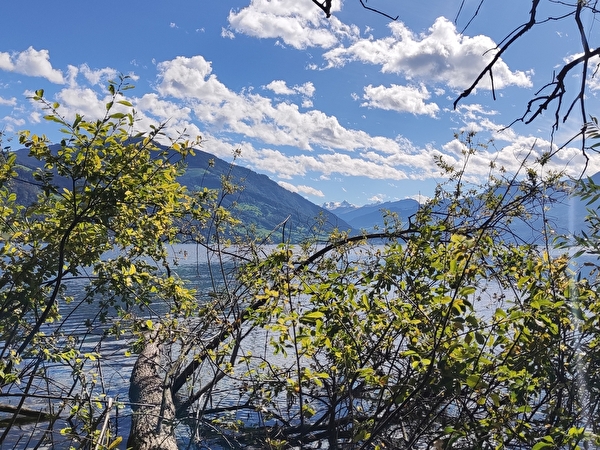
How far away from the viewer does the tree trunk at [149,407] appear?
8477 mm

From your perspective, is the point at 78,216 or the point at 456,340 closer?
the point at 456,340

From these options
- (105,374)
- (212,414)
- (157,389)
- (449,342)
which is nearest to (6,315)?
(449,342)

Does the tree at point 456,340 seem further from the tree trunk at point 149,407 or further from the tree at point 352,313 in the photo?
the tree trunk at point 149,407

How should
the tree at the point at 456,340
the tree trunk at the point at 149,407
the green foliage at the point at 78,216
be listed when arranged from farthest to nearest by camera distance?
the tree trunk at the point at 149,407 → the green foliage at the point at 78,216 → the tree at the point at 456,340

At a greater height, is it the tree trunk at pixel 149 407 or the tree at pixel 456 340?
the tree at pixel 456 340

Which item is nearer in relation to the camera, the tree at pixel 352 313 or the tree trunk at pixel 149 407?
the tree at pixel 352 313

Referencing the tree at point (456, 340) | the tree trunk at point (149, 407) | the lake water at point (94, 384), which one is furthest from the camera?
the tree trunk at point (149, 407)

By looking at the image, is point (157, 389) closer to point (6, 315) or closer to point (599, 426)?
point (6, 315)

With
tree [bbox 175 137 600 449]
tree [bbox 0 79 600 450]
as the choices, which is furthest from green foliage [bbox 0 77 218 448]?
tree [bbox 175 137 600 449]

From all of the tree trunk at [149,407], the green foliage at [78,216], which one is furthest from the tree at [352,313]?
the tree trunk at [149,407]

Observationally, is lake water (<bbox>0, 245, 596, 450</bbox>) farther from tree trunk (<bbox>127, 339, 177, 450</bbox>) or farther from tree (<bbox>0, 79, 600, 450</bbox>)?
tree trunk (<bbox>127, 339, 177, 450</bbox>)

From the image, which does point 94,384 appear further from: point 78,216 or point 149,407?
point 149,407

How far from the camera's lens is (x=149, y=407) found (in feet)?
30.9

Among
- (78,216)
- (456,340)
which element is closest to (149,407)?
(78,216)
